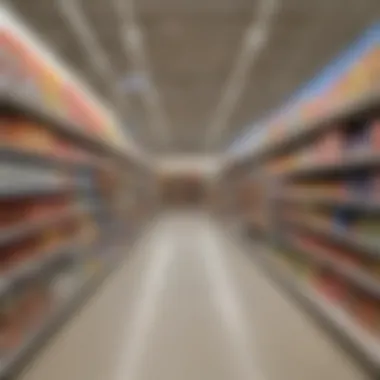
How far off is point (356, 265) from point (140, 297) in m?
2.55

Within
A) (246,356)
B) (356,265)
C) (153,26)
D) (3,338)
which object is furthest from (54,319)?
(153,26)

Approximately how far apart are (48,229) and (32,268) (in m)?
0.82

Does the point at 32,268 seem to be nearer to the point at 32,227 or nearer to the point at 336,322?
the point at 32,227

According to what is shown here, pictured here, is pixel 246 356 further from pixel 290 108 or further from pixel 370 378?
pixel 290 108

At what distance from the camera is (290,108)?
7.86 metres

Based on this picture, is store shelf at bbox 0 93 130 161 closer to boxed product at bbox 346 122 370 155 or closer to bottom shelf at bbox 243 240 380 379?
boxed product at bbox 346 122 370 155

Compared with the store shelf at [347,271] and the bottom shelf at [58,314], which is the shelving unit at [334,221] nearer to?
the store shelf at [347,271]

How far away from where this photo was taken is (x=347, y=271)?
466 centimetres

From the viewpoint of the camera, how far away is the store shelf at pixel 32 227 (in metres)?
3.78

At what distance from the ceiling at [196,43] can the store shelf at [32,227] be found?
99.3 inches

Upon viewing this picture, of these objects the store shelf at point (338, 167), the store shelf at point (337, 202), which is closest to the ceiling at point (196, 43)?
the store shelf at point (338, 167)

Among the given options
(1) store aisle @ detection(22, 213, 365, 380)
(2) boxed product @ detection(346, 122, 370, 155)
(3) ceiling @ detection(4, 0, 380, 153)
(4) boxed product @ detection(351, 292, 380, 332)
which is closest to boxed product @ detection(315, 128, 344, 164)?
(2) boxed product @ detection(346, 122, 370, 155)

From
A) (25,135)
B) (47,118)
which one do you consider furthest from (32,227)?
(47,118)

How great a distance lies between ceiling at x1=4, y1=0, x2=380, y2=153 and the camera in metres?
7.09
